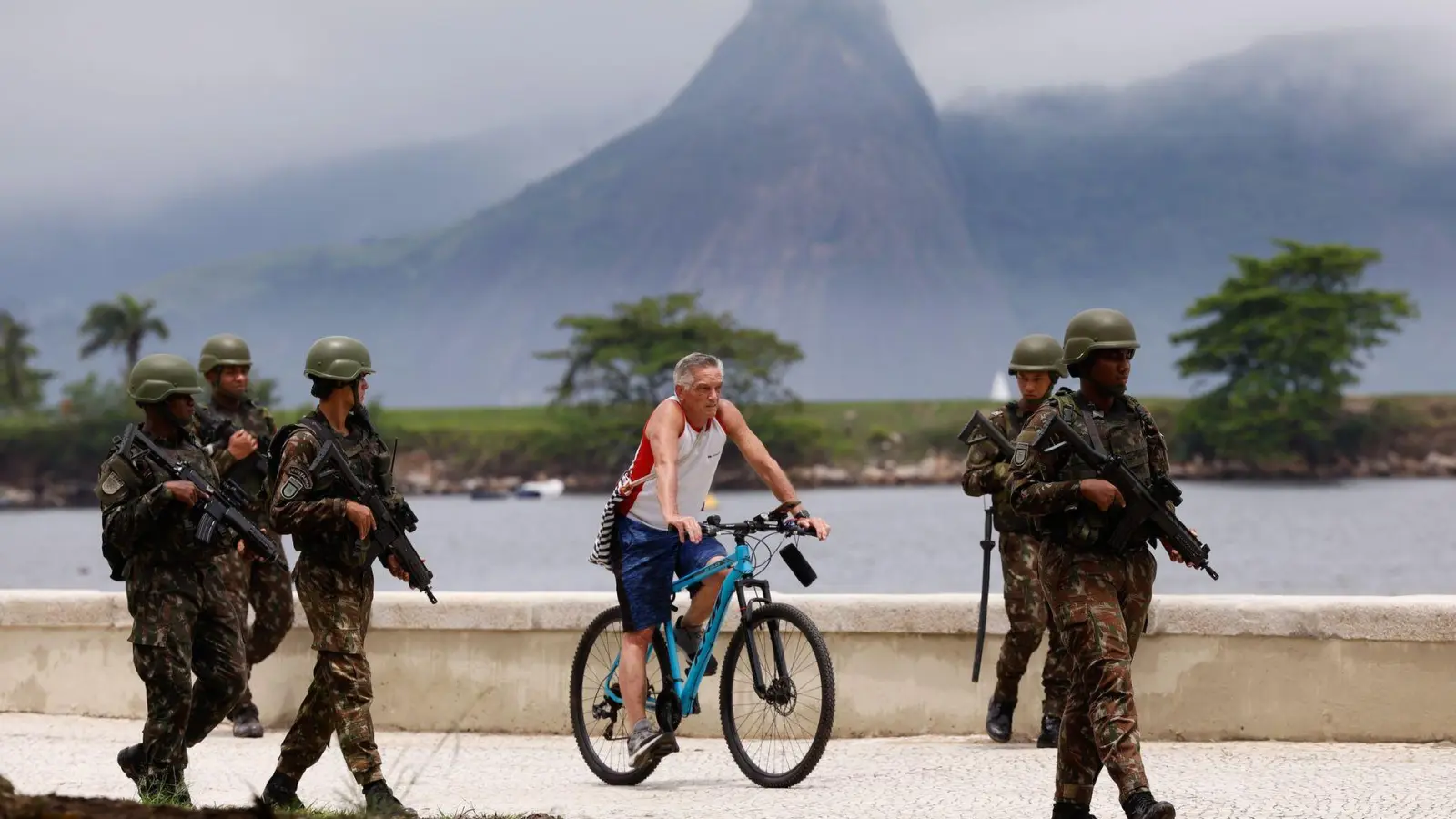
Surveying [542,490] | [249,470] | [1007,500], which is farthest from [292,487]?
[542,490]

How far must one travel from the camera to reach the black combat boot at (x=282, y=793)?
7.34m

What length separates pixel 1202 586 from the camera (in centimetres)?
6675

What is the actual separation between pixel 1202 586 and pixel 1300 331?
2786 inches

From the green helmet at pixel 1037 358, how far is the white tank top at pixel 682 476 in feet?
5.95

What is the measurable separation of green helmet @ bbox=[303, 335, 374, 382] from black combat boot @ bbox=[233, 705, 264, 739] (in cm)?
361

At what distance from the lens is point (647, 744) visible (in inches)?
328

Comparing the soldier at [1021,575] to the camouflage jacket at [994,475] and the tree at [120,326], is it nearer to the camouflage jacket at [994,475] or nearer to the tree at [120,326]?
the camouflage jacket at [994,475]

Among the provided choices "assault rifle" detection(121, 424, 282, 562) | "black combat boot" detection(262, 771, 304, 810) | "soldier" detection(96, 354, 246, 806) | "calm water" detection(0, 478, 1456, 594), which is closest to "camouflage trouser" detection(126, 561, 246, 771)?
"soldier" detection(96, 354, 246, 806)

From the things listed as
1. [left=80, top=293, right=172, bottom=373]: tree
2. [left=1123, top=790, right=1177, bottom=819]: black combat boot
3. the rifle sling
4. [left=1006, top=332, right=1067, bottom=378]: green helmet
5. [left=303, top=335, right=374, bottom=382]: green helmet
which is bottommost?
[left=80, top=293, right=172, bottom=373]: tree

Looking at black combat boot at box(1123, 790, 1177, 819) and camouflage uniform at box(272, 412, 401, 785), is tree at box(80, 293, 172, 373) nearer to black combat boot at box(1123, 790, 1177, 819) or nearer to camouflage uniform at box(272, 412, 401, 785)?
camouflage uniform at box(272, 412, 401, 785)

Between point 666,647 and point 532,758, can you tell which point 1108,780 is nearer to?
point 666,647

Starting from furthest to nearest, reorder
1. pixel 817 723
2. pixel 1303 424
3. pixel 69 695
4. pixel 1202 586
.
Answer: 1. pixel 1303 424
2. pixel 1202 586
3. pixel 69 695
4. pixel 817 723

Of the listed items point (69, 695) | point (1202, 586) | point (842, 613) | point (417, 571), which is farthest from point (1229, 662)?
point (1202, 586)

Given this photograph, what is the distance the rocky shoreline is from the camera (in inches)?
5192
